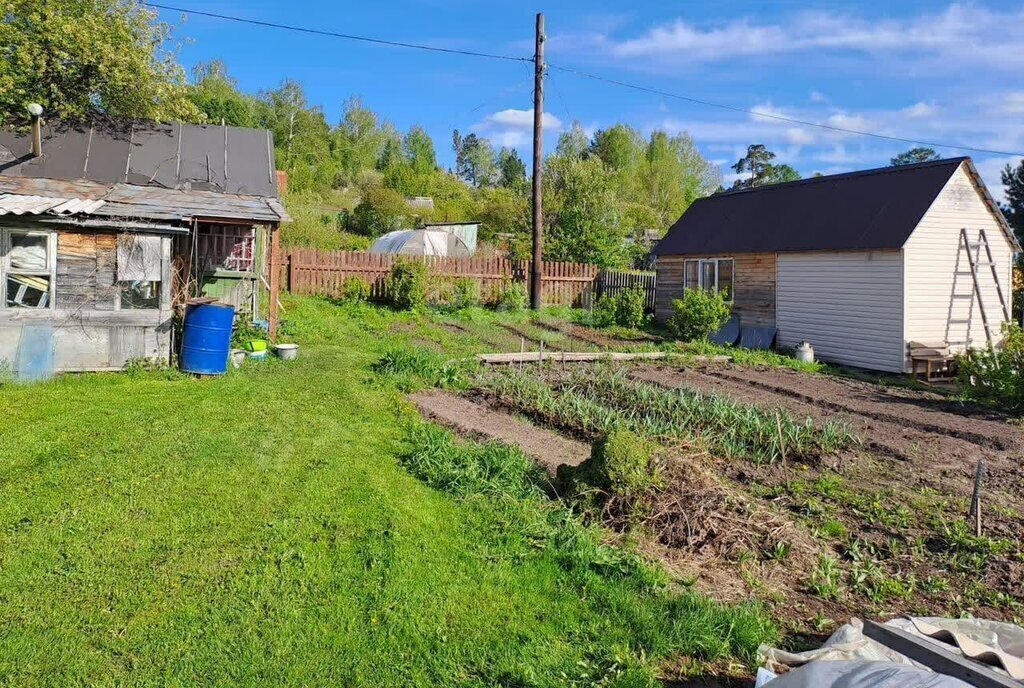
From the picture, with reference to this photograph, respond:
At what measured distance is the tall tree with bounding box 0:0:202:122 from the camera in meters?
14.6

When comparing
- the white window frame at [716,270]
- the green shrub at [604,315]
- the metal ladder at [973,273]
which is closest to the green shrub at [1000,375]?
the metal ladder at [973,273]

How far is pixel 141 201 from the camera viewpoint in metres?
11.2

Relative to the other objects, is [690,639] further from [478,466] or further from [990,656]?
[478,466]

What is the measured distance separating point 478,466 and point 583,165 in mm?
27206

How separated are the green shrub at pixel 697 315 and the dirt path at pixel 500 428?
976 cm

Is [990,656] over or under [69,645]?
over

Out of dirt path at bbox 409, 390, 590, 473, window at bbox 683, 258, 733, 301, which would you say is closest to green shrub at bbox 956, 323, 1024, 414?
A: dirt path at bbox 409, 390, 590, 473

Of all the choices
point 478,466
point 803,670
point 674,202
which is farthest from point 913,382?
point 674,202

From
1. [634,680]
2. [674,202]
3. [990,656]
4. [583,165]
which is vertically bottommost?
[634,680]

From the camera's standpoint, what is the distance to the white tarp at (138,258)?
1047 cm

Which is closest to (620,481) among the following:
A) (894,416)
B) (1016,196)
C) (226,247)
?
(894,416)

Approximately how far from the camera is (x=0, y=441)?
673 cm

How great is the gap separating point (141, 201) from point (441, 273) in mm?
11289

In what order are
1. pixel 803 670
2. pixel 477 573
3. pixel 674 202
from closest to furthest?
1. pixel 803 670
2. pixel 477 573
3. pixel 674 202
